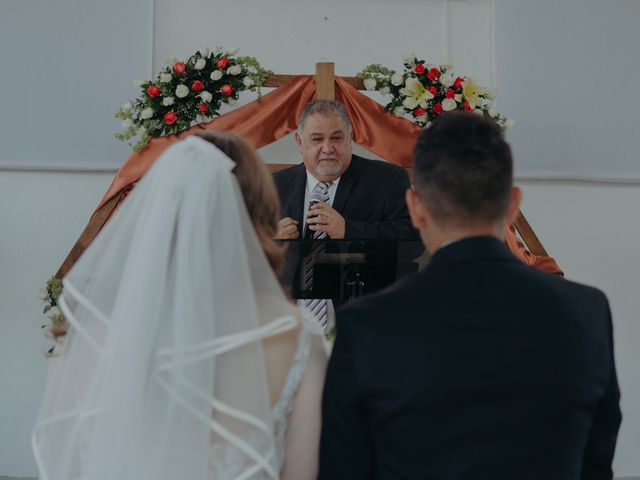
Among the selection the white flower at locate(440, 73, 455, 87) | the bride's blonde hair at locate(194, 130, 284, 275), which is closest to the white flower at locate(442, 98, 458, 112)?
the white flower at locate(440, 73, 455, 87)

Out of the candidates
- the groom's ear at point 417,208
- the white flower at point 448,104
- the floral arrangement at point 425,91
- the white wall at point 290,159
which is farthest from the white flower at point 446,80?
the groom's ear at point 417,208

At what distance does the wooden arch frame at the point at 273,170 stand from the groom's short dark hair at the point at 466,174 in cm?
294

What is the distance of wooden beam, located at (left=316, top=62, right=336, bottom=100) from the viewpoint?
14.7 ft

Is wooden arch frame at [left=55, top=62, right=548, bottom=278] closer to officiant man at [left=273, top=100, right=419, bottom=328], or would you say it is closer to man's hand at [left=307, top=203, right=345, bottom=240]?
officiant man at [left=273, top=100, right=419, bottom=328]

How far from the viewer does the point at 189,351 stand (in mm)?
1578

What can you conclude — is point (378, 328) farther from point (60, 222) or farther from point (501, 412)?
point (60, 222)

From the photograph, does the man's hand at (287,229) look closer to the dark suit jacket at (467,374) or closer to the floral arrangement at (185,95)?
the floral arrangement at (185,95)

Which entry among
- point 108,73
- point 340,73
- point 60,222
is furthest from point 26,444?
point 340,73

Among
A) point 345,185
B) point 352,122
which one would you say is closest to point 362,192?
point 345,185

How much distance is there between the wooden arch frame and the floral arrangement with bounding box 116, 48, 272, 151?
9.8 inches

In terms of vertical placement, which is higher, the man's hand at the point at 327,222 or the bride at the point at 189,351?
the man's hand at the point at 327,222

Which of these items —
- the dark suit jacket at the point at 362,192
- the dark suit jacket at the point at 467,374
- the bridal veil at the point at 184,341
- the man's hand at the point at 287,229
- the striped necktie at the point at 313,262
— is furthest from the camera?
the dark suit jacket at the point at 362,192

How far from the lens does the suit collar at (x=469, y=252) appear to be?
1.52 meters

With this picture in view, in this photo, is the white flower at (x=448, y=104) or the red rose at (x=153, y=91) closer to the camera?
the red rose at (x=153, y=91)
